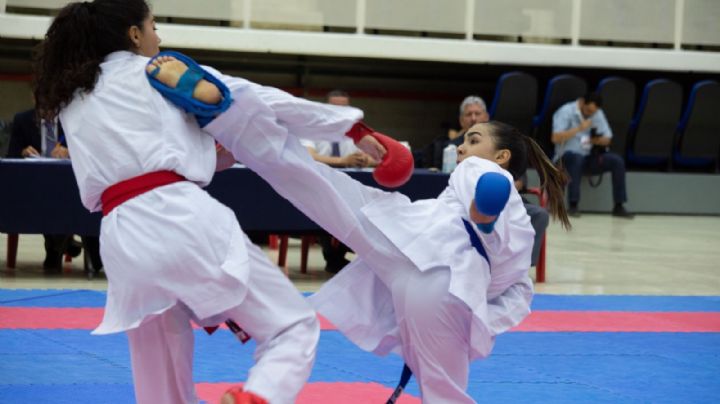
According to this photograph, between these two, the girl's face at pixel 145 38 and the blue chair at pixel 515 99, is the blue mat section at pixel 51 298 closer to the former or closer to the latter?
the girl's face at pixel 145 38

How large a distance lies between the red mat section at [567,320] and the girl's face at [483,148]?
2762 mm

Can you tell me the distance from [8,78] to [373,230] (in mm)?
12383

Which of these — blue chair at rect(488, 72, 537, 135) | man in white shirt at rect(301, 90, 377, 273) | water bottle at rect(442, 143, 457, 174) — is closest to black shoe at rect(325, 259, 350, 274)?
man in white shirt at rect(301, 90, 377, 273)

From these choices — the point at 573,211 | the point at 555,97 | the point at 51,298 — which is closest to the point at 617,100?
the point at 555,97

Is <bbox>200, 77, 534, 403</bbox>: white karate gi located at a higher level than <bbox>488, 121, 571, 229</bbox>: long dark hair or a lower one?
lower

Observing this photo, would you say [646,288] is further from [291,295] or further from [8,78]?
[8,78]

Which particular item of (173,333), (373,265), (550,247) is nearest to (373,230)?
(373,265)

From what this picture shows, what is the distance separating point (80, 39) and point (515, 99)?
11.7m

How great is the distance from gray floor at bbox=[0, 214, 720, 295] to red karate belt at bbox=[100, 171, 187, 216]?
192 inches

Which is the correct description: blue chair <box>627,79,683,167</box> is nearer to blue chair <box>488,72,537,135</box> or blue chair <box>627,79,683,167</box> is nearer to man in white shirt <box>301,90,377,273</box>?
blue chair <box>488,72,537,135</box>

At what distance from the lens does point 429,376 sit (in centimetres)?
362

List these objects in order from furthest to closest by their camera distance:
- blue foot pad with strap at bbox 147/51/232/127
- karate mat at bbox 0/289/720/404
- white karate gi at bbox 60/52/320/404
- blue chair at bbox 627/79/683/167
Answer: blue chair at bbox 627/79/683/167
karate mat at bbox 0/289/720/404
blue foot pad with strap at bbox 147/51/232/127
white karate gi at bbox 60/52/320/404

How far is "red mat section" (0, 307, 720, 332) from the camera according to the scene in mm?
6376

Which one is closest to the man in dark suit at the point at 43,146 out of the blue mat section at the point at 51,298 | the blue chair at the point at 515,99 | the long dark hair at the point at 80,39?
the blue mat section at the point at 51,298
